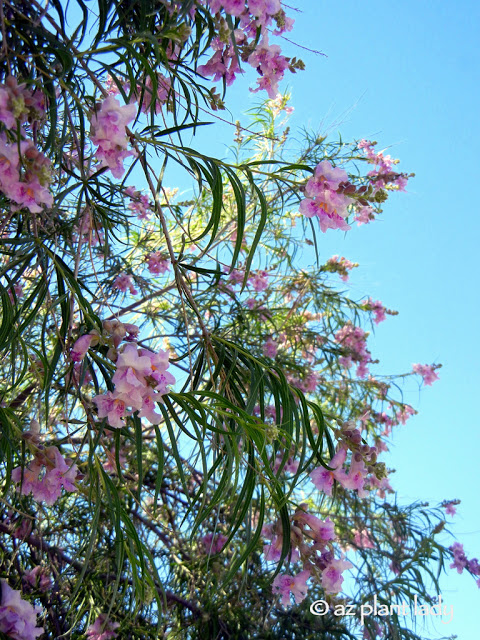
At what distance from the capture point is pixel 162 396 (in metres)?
0.86

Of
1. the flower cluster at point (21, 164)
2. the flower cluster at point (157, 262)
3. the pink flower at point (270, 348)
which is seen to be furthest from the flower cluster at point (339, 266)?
the flower cluster at point (21, 164)

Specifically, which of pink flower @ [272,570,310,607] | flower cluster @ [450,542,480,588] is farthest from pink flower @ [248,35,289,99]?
flower cluster @ [450,542,480,588]

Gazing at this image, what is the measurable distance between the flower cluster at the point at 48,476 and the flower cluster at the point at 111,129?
18.3 inches

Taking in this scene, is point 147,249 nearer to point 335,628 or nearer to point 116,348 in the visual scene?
point 335,628

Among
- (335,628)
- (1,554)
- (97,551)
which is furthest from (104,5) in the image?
(335,628)

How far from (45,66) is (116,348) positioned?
432 mm

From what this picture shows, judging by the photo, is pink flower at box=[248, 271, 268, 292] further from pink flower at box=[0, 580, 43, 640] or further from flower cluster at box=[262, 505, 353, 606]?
pink flower at box=[0, 580, 43, 640]

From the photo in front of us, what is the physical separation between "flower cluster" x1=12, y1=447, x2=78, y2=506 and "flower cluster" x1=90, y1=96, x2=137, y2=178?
46cm

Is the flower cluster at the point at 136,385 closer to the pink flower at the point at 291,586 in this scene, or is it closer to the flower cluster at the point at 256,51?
the pink flower at the point at 291,586

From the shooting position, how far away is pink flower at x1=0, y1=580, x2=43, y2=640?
799mm

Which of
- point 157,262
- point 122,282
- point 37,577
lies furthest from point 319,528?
point 157,262

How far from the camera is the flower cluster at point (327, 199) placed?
0.90 meters

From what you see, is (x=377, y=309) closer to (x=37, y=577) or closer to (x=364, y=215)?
(x=364, y=215)

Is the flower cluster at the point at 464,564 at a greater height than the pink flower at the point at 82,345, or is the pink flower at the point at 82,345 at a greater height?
the flower cluster at the point at 464,564
